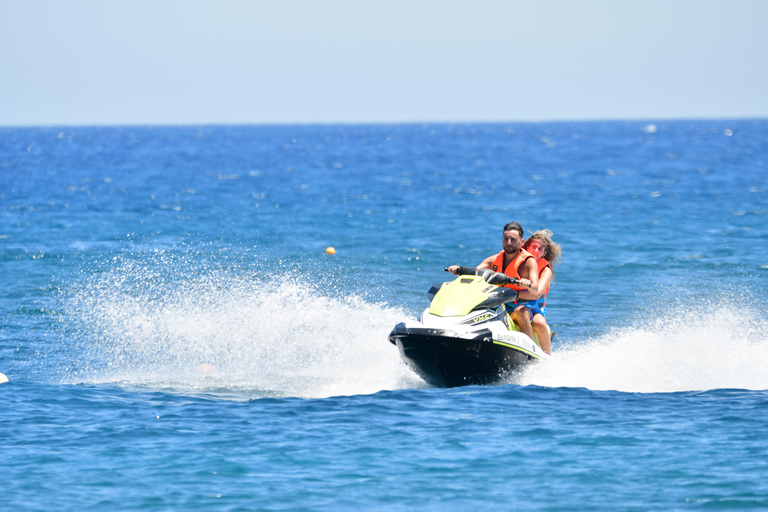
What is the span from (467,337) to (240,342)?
4.04 metres

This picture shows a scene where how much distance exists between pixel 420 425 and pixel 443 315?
4.60 feet

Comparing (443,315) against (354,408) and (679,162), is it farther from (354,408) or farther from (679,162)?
(679,162)

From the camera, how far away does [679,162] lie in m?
64.1

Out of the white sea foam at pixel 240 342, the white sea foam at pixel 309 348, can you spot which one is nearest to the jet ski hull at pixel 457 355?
the white sea foam at pixel 309 348

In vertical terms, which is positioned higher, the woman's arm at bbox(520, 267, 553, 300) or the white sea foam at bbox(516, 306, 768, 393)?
the woman's arm at bbox(520, 267, 553, 300)

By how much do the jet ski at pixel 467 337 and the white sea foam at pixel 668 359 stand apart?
1.37ft

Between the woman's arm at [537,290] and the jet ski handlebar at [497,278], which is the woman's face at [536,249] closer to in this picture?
the woman's arm at [537,290]

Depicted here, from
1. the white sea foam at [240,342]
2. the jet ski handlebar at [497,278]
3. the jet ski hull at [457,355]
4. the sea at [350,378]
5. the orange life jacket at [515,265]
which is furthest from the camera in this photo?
the white sea foam at [240,342]

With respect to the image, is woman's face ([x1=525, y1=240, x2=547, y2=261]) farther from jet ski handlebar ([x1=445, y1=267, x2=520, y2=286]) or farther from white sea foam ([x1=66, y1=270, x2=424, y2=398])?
white sea foam ([x1=66, y1=270, x2=424, y2=398])

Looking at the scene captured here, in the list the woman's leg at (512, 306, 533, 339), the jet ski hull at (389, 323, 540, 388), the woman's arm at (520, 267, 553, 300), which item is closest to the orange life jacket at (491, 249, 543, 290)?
the woman's arm at (520, 267, 553, 300)

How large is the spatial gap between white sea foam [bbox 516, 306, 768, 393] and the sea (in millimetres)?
42

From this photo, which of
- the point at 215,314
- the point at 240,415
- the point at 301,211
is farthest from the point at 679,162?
the point at 240,415

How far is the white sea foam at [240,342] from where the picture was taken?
10.1m

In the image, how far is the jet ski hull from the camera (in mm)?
8859
